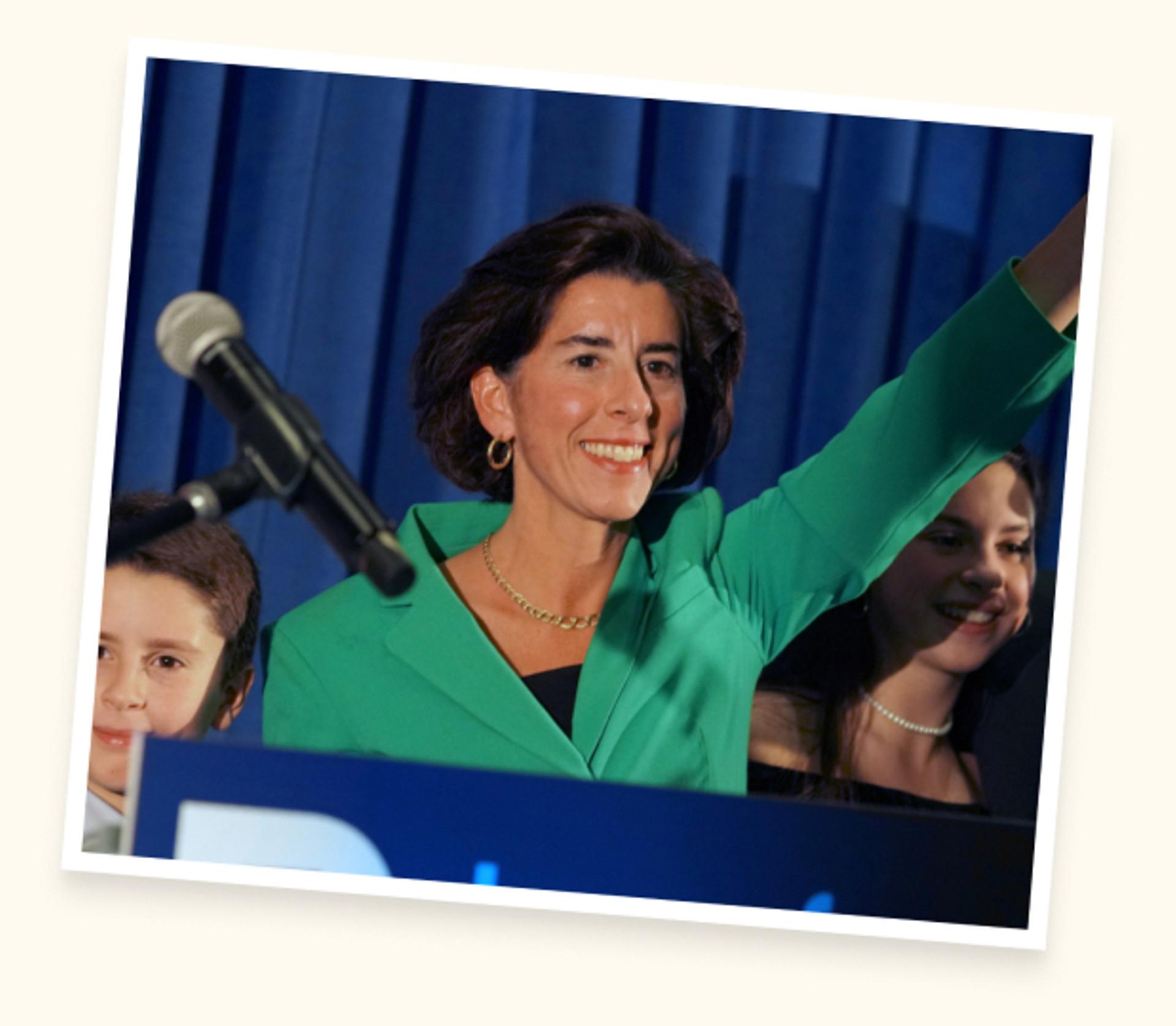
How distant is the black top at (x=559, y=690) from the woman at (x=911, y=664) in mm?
262

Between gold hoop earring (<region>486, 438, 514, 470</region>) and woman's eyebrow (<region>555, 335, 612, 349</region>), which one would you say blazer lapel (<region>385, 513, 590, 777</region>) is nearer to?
gold hoop earring (<region>486, 438, 514, 470</region>)

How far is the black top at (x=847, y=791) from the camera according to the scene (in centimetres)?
201

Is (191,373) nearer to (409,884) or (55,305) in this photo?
(55,305)

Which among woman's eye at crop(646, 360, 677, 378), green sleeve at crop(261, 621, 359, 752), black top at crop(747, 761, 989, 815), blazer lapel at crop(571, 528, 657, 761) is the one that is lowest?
black top at crop(747, 761, 989, 815)

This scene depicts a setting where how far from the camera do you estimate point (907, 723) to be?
205 centimetres

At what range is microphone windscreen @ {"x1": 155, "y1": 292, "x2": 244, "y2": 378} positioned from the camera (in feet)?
5.26

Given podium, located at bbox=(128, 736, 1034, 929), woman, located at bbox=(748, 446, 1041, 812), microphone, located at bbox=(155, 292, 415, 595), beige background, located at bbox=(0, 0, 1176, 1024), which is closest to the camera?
microphone, located at bbox=(155, 292, 415, 595)

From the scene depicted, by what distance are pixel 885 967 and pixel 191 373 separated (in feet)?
3.89

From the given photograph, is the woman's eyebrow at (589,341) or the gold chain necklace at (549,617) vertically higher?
the woman's eyebrow at (589,341)

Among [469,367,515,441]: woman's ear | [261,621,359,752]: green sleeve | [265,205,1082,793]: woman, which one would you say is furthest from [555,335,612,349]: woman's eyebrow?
[261,621,359,752]: green sleeve

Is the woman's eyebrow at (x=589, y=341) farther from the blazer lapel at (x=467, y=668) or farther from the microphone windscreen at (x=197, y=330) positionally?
the microphone windscreen at (x=197, y=330)

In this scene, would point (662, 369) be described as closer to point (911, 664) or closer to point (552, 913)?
point (911, 664)

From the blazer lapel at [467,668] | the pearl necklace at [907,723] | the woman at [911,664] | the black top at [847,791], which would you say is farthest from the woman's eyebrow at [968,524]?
the blazer lapel at [467,668]

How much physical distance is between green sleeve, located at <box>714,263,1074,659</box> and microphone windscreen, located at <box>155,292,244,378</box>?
779 mm
